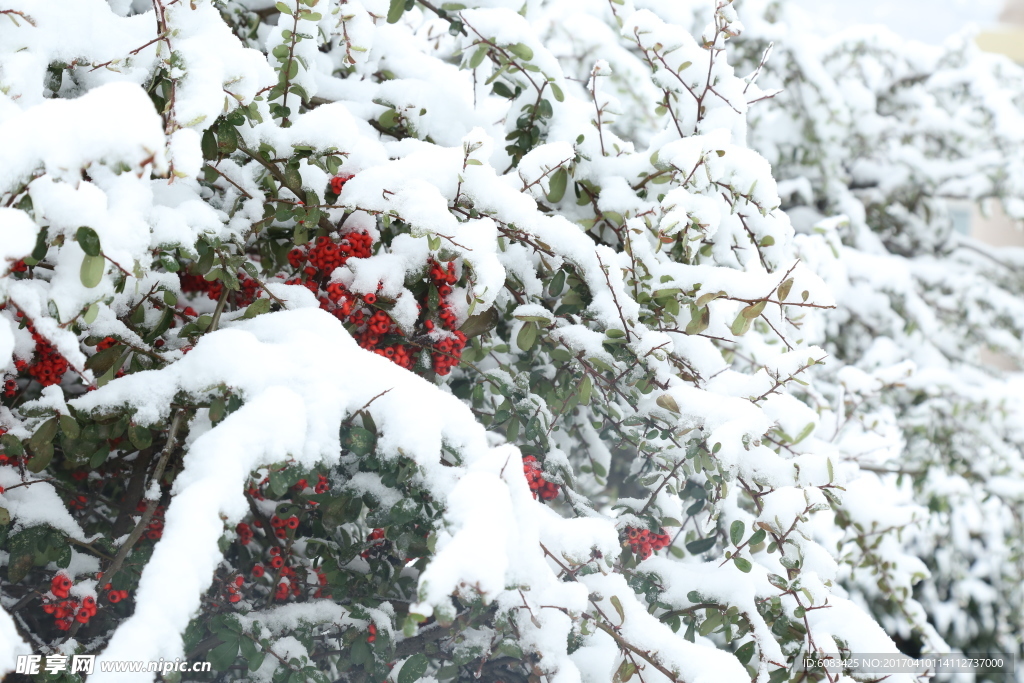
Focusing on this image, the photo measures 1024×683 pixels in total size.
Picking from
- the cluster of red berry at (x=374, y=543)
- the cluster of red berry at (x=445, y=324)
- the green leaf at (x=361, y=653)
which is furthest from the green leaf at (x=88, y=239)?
the green leaf at (x=361, y=653)

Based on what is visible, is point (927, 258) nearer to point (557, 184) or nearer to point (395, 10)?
point (557, 184)

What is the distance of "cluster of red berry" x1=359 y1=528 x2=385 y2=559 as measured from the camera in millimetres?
1379

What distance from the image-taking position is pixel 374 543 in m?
1.45

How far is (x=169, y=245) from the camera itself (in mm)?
1135

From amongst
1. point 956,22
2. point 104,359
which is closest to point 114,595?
point 104,359

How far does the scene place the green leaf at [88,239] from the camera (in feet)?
2.99

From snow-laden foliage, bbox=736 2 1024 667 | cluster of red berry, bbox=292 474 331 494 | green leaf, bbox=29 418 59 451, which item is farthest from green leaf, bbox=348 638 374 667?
snow-laden foliage, bbox=736 2 1024 667

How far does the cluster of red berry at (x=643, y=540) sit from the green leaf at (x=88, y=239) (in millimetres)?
1165

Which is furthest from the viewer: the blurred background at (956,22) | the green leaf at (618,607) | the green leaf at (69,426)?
the blurred background at (956,22)

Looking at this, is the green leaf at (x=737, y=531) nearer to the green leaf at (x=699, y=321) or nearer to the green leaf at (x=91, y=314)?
the green leaf at (x=699, y=321)

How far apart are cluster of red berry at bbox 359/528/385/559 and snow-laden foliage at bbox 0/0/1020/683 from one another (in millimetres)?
19

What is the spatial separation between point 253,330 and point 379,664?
2.27 feet

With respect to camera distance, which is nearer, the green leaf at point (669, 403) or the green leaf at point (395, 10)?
the green leaf at point (669, 403)

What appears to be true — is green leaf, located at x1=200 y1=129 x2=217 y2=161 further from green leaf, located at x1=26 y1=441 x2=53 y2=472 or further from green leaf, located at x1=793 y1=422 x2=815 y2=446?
green leaf, located at x1=793 y1=422 x2=815 y2=446
